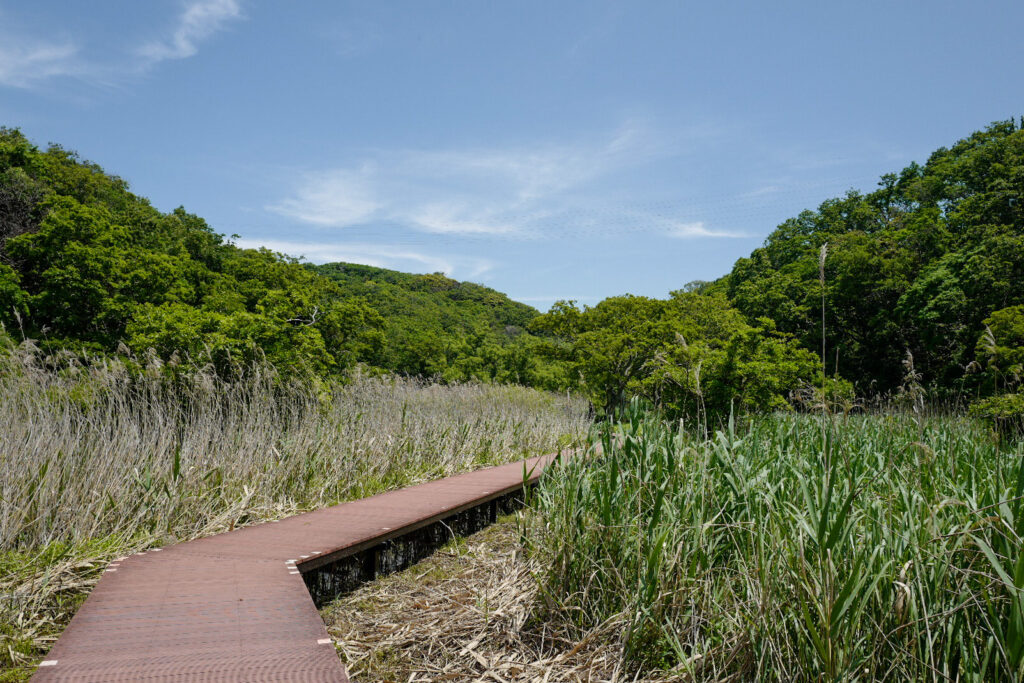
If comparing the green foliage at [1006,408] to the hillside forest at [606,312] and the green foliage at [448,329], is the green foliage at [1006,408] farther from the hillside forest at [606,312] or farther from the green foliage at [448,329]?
the green foliage at [448,329]

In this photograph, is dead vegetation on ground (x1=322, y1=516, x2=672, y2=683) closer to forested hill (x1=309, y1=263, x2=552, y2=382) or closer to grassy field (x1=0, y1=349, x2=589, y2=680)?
grassy field (x1=0, y1=349, x2=589, y2=680)

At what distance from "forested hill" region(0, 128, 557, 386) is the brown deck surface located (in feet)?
14.3

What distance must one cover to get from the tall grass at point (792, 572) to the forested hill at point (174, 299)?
19.6ft

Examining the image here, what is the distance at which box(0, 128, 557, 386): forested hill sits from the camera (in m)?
8.41

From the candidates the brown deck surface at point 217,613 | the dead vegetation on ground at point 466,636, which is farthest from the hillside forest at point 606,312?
the brown deck surface at point 217,613

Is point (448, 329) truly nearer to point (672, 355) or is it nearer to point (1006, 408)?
point (672, 355)

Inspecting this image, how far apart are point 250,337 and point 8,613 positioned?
573 cm

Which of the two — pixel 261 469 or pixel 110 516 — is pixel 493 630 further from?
pixel 261 469

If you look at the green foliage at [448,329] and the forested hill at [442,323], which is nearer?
the green foliage at [448,329]

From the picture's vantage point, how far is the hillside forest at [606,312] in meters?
8.84

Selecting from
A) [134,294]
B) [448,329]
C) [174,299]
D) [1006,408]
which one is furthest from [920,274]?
[134,294]

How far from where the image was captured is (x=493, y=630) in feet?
10.0

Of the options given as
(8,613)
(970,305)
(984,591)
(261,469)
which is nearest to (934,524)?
(984,591)

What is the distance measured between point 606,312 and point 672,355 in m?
3.79
